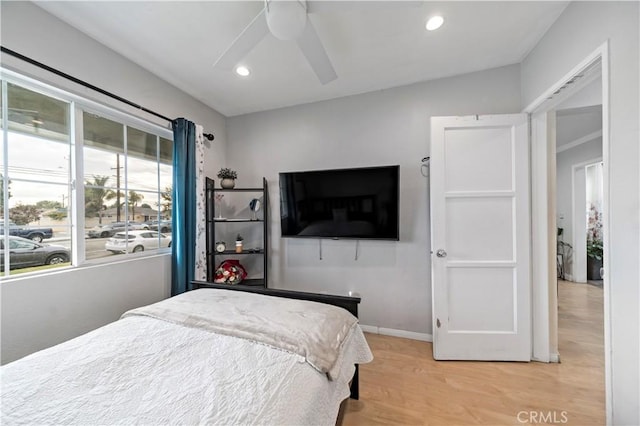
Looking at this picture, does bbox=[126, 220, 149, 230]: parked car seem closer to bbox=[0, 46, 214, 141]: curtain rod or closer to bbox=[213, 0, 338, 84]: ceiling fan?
bbox=[0, 46, 214, 141]: curtain rod

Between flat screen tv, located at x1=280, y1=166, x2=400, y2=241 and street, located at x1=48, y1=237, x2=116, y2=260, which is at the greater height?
flat screen tv, located at x1=280, y1=166, x2=400, y2=241

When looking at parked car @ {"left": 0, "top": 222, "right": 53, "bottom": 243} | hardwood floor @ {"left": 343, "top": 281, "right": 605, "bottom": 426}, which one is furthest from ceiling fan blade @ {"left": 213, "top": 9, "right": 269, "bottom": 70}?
hardwood floor @ {"left": 343, "top": 281, "right": 605, "bottom": 426}

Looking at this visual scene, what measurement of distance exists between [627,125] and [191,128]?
3165 mm

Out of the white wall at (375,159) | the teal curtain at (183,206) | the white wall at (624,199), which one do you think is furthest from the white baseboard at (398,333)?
the teal curtain at (183,206)

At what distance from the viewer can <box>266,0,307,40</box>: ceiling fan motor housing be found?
1.16 m

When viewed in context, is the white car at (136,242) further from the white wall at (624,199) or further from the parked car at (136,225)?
the white wall at (624,199)

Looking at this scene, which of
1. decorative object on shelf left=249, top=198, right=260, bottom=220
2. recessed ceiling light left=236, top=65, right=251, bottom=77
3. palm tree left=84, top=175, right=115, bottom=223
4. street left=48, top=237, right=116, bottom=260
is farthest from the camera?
decorative object on shelf left=249, top=198, right=260, bottom=220

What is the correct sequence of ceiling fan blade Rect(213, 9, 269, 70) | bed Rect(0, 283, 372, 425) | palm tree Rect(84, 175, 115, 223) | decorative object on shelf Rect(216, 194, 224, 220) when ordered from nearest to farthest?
bed Rect(0, 283, 372, 425)
ceiling fan blade Rect(213, 9, 269, 70)
palm tree Rect(84, 175, 115, 223)
decorative object on shelf Rect(216, 194, 224, 220)

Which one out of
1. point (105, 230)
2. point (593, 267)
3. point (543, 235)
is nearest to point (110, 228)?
point (105, 230)

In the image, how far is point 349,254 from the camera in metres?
2.73

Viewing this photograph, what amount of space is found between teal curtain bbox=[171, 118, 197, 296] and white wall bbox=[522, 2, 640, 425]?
302cm

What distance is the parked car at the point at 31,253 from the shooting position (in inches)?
59.8

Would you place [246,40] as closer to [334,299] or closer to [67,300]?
[334,299]

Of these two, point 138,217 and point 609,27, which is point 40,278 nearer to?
point 138,217
